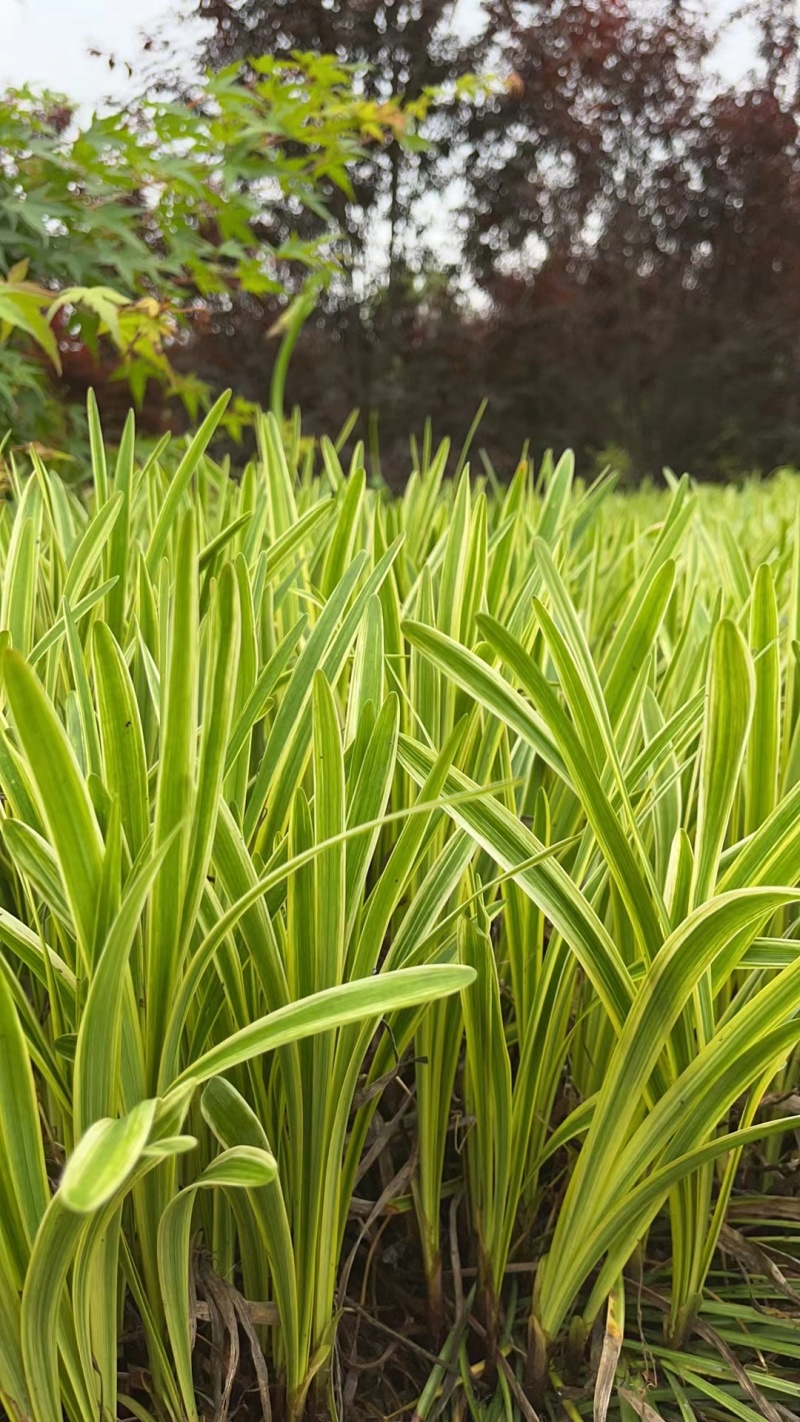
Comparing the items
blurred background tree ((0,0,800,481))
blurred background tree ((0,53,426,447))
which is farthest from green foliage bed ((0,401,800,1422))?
blurred background tree ((0,0,800,481))

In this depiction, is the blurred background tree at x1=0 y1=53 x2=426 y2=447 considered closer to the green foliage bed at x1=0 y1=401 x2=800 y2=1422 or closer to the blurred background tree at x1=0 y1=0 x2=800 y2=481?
the green foliage bed at x1=0 y1=401 x2=800 y2=1422

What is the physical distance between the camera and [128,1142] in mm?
301

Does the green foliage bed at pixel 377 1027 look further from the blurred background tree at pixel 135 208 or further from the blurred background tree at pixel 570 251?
the blurred background tree at pixel 570 251

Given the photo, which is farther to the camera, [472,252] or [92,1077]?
[472,252]

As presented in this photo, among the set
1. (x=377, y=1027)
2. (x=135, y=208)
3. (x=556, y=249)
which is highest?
(x=556, y=249)

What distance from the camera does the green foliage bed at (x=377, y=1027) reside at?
0.38 m

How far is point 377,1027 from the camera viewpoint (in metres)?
0.54

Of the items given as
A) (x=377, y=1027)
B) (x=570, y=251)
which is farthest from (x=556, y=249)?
(x=377, y=1027)

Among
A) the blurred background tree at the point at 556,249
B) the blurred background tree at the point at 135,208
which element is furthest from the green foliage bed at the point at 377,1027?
the blurred background tree at the point at 556,249

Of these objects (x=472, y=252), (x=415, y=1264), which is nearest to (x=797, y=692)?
(x=415, y=1264)

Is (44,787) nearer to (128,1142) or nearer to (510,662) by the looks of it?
(128,1142)

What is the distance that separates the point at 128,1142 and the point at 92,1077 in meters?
0.09

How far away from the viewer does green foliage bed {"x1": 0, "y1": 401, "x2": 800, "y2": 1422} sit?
38cm

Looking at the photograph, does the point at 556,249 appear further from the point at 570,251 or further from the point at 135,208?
the point at 135,208
